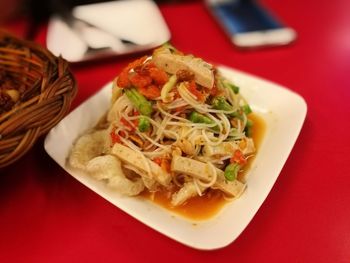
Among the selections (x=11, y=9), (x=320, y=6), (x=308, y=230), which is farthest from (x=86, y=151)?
(x=320, y=6)

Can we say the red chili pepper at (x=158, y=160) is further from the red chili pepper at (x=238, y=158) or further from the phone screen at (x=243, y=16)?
the phone screen at (x=243, y=16)

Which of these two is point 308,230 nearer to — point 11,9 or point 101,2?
point 101,2

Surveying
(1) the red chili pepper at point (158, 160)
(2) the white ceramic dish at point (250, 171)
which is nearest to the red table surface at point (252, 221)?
(2) the white ceramic dish at point (250, 171)

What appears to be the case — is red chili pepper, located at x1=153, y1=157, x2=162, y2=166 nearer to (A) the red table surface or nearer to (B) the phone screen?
(A) the red table surface

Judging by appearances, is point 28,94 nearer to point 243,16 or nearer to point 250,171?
point 250,171


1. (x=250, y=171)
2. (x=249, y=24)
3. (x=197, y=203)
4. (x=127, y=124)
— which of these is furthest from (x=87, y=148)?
(x=249, y=24)

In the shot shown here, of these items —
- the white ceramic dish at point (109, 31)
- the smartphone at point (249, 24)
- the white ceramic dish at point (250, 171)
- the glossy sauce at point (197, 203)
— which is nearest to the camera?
the white ceramic dish at point (250, 171)
